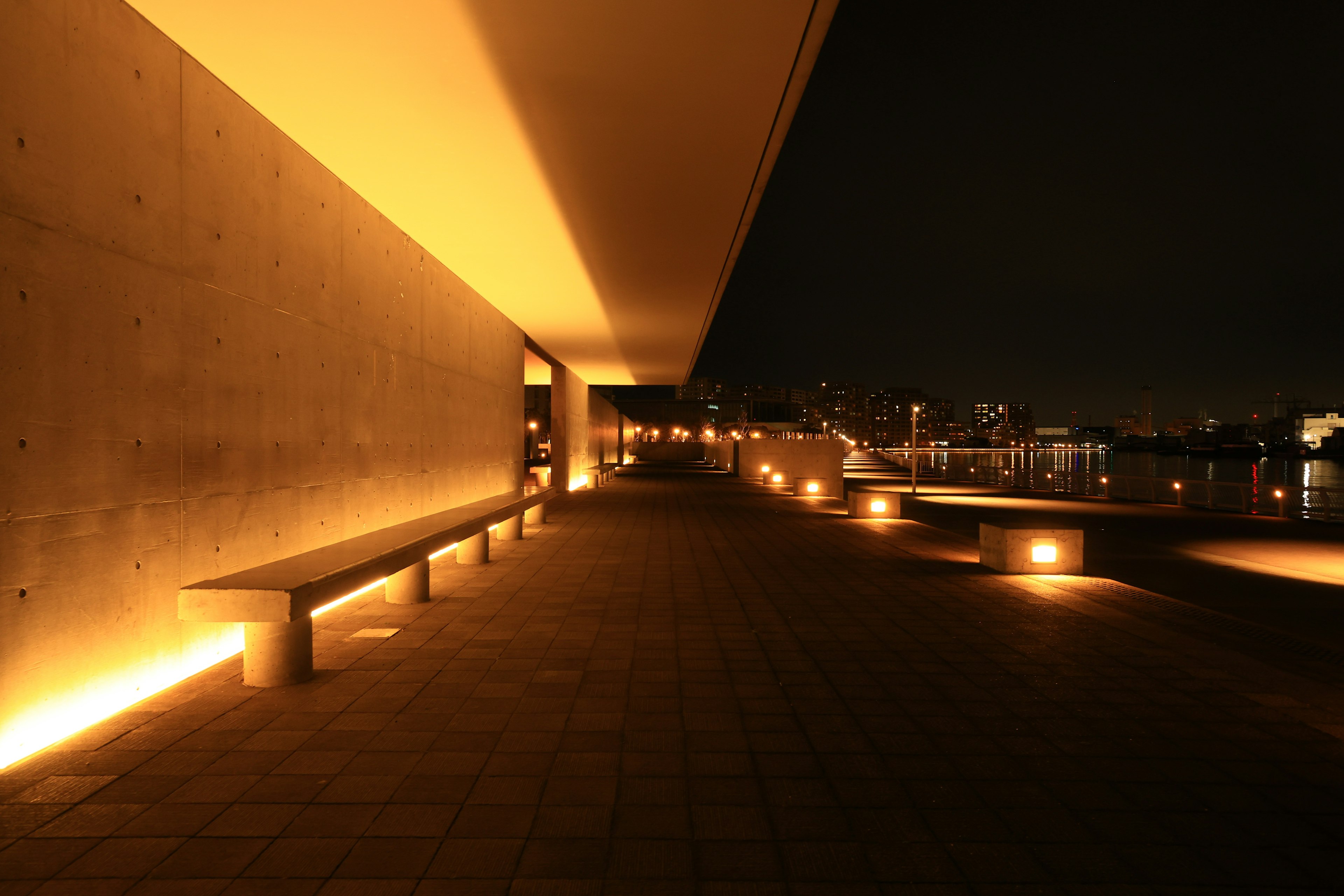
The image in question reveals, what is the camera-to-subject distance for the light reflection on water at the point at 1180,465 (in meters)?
61.3

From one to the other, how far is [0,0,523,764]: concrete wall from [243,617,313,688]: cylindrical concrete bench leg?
47cm

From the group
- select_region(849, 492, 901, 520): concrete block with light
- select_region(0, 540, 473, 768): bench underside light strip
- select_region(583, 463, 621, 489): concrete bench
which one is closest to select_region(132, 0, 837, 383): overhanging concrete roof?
select_region(0, 540, 473, 768): bench underside light strip

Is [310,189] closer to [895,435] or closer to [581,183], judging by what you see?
[581,183]

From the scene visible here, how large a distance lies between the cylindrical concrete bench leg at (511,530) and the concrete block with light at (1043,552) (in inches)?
263

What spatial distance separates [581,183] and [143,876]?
5.77 m

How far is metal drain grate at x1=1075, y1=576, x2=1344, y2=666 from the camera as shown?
5023 millimetres

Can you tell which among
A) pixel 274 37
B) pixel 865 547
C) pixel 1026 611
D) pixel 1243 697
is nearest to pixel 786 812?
pixel 1243 697

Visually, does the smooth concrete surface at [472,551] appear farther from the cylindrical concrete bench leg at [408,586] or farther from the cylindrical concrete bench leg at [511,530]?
the cylindrical concrete bench leg at [408,586]

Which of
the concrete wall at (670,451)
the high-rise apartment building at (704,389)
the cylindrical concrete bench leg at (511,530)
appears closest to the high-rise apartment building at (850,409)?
the high-rise apartment building at (704,389)

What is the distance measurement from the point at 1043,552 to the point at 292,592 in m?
7.73

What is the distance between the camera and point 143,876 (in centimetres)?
241

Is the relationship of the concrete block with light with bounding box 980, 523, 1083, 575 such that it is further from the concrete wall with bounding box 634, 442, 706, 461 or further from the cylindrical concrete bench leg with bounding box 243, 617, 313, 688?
the concrete wall with bounding box 634, 442, 706, 461

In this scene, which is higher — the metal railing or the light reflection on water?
the metal railing

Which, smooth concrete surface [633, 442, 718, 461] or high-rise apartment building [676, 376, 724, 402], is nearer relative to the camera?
smooth concrete surface [633, 442, 718, 461]
